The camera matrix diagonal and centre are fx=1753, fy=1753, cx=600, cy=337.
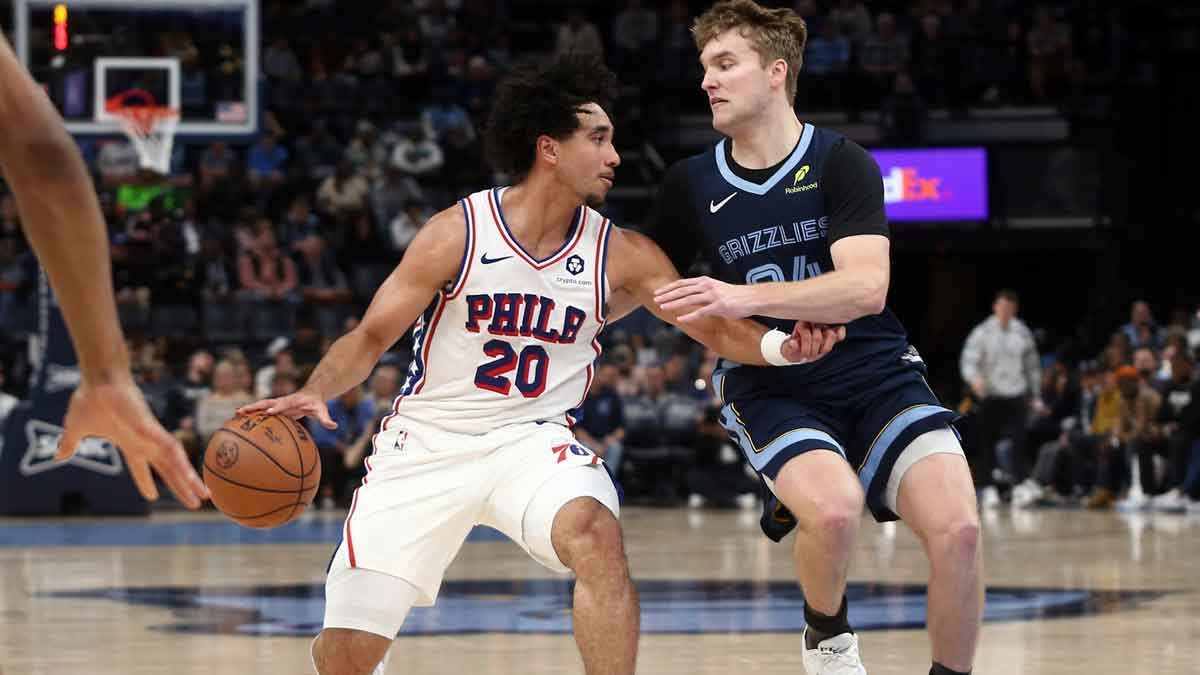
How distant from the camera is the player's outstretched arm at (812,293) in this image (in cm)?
462

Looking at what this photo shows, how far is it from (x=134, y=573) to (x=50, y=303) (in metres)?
4.76

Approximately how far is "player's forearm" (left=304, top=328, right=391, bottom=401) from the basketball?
0.19m

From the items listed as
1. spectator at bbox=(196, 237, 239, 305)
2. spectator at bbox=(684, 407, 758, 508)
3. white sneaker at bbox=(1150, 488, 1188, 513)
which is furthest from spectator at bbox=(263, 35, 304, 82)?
white sneaker at bbox=(1150, 488, 1188, 513)

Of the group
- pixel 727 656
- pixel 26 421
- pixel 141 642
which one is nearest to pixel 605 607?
pixel 727 656

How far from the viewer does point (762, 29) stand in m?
5.16

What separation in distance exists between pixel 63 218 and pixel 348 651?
2763 millimetres

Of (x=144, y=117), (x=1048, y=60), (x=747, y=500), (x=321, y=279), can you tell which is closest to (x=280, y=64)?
(x=321, y=279)

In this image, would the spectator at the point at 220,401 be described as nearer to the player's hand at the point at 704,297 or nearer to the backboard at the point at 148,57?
the backboard at the point at 148,57

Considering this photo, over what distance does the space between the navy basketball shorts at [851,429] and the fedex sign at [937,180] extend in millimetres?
15446

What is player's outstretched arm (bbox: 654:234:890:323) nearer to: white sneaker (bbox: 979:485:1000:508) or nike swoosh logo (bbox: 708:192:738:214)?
nike swoosh logo (bbox: 708:192:738:214)

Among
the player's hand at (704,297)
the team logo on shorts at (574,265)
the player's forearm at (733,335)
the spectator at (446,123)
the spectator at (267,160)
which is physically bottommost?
the spectator at (267,160)

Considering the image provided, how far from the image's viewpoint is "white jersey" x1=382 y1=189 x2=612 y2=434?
491cm

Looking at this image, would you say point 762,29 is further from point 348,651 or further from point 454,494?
point 348,651

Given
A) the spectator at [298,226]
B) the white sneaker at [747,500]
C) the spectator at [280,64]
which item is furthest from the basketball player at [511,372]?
the spectator at [280,64]
